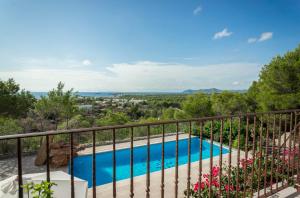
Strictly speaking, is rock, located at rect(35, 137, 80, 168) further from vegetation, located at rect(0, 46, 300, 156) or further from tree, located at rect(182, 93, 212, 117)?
tree, located at rect(182, 93, 212, 117)

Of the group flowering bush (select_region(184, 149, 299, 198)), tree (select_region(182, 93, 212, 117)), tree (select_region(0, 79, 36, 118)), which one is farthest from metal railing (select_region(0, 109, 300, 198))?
tree (select_region(0, 79, 36, 118))

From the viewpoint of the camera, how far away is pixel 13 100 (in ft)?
49.2

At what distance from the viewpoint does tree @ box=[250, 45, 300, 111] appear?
979 centimetres

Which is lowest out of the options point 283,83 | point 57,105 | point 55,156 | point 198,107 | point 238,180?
point 55,156

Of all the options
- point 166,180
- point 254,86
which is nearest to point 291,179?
point 166,180

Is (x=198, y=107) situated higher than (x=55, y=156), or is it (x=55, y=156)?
(x=198, y=107)

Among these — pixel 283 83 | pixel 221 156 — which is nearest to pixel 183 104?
pixel 283 83

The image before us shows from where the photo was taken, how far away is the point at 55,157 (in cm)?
738

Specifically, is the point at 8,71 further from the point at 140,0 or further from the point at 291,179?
the point at 291,179

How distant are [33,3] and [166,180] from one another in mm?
8131

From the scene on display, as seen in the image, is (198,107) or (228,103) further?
(198,107)

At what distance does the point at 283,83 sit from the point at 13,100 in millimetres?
16458

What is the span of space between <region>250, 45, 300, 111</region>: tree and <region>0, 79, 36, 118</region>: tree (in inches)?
573

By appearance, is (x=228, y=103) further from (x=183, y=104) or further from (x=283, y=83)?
(x=283, y=83)
